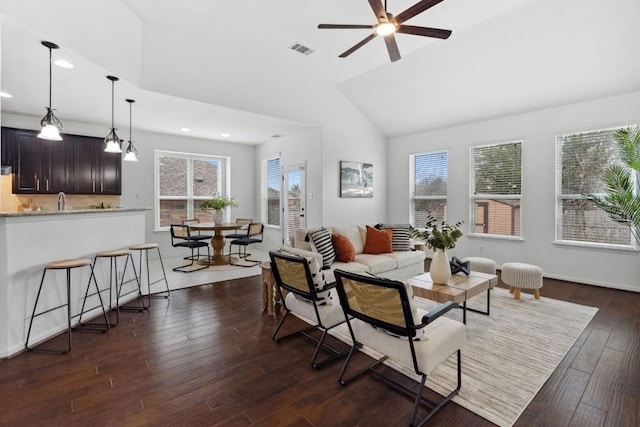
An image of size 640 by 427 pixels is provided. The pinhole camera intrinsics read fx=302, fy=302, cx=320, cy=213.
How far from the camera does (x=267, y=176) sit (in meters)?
8.26

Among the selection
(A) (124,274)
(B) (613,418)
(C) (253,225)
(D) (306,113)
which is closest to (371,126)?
(D) (306,113)

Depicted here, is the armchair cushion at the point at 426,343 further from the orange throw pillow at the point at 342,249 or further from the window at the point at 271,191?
the window at the point at 271,191

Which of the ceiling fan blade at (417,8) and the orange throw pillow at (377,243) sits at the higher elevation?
the ceiling fan blade at (417,8)

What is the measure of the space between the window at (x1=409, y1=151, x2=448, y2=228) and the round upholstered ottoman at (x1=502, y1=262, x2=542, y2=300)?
2595 millimetres

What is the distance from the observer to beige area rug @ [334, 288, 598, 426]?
2047 mm

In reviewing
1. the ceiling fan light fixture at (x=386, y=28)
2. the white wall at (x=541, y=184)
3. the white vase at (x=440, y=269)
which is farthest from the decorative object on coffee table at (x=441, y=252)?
the white wall at (x=541, y=184)

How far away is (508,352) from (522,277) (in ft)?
5.43

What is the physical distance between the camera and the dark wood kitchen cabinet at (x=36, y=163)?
5262 millimetres

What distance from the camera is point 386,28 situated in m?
2.88

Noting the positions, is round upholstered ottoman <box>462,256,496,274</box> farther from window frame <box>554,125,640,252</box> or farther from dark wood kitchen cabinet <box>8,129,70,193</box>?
dark wood kitchen cabinet <box>8,129,70,193</box>

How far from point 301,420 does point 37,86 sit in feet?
17.8

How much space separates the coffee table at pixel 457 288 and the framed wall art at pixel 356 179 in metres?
3.38

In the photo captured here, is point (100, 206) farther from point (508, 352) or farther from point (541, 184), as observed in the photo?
Answer: point (541, 184)

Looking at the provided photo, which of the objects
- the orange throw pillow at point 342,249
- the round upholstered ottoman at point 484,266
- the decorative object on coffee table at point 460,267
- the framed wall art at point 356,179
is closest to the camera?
the decorative object on coffee table at point 460,267
